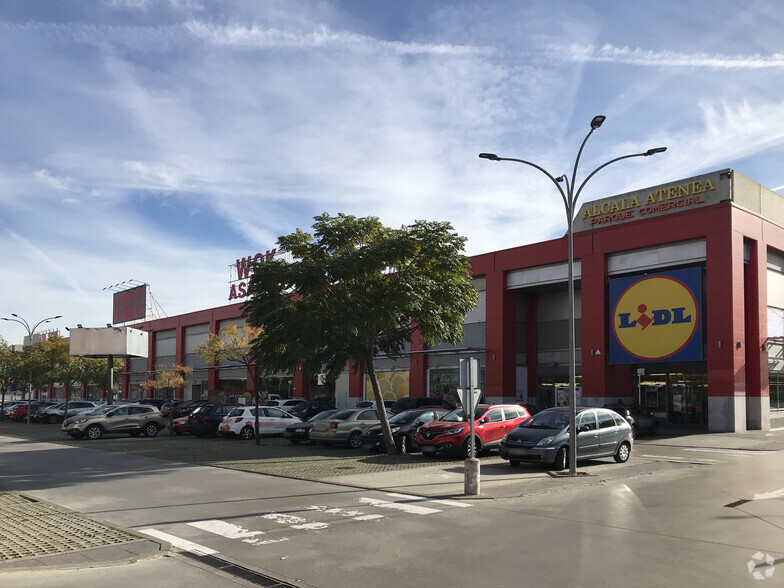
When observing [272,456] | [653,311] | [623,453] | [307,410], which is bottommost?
[307,410]

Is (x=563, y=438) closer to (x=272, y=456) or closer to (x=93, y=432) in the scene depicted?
(x=272, y=456)

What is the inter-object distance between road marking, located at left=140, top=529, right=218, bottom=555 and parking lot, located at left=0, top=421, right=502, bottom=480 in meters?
6.39

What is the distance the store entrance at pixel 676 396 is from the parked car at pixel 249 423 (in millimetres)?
19498

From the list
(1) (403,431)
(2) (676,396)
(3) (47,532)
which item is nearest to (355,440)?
(1) (403,431)

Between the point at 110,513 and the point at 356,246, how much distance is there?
484 inches

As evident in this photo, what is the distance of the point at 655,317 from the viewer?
A: 33.2 m

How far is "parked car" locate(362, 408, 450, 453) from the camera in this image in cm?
2203

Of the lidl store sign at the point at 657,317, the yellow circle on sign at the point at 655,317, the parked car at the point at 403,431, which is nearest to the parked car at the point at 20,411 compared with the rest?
the parked car at the point at 403,431

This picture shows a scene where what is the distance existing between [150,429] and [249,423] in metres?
5.77

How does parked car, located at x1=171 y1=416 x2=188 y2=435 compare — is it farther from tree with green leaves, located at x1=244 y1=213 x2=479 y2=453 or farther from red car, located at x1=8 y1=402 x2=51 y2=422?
red car, located at x1=8 y1=402 x2=51 y2=422

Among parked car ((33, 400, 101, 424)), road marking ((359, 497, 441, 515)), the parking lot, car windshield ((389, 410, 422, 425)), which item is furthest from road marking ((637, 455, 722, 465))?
parked car ((33, 400, 101, 424))

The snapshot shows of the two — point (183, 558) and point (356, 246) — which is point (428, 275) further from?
point (183, 558)

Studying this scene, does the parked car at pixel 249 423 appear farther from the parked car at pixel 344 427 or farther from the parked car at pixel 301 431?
the parked car at pixel 344 427

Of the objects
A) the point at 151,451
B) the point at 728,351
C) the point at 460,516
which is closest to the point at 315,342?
the point at 151,451
